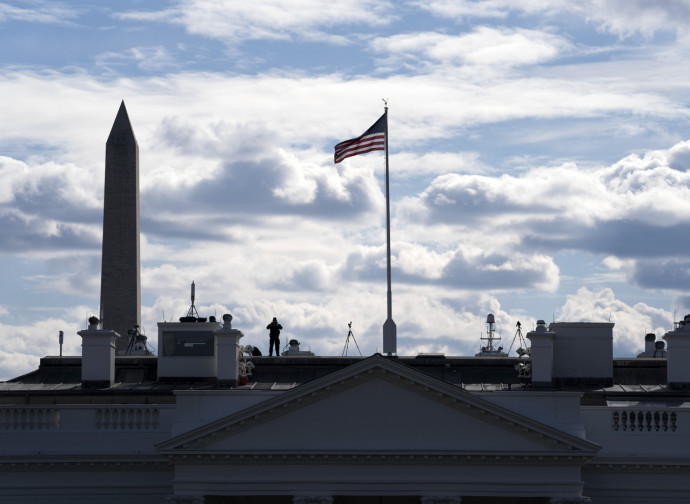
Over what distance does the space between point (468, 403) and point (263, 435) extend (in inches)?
280

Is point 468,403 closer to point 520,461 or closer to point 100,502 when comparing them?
point 520,461

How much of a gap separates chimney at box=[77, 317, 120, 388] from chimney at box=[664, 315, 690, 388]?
21.1 meters

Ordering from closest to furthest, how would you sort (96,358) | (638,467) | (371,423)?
(371,423) < (638,467) < (96,358)

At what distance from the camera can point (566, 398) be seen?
63.2 metres

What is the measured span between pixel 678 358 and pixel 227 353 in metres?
17.1

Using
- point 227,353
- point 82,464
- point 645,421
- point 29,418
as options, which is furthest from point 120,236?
point 645,421

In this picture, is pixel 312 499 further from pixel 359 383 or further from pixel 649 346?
pixel 649 346

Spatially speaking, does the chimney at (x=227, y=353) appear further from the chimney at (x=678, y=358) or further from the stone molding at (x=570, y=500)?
the chimney at (x=678, y=358)

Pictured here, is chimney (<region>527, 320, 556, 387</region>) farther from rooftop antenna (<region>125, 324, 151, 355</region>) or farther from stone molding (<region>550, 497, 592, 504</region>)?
rooftop antenna (<region>125, 324, 151, 355</region>)

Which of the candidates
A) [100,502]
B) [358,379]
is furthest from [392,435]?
[100,502]

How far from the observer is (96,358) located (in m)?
69.8

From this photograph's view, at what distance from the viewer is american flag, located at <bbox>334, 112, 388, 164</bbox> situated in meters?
73.2

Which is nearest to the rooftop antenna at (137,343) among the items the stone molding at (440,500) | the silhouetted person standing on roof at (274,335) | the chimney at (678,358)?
the silhouetted person standing on roof at (274,335)

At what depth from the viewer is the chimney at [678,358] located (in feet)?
228
